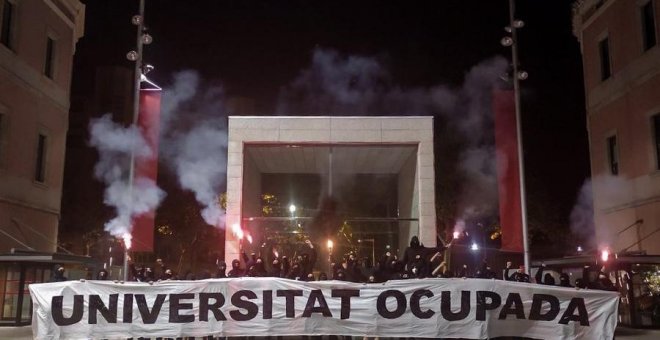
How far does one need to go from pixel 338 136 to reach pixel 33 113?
11.7 meters

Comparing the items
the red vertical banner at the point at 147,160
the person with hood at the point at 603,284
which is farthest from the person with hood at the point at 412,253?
the red vertical banner at the point at 147,160

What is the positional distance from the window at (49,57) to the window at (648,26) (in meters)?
22.5

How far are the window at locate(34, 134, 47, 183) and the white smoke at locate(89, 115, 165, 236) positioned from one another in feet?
10.5

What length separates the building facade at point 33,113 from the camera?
67.9 feet

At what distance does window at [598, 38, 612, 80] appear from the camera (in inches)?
964

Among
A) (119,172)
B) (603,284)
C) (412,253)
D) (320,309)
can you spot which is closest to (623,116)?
(603,284)

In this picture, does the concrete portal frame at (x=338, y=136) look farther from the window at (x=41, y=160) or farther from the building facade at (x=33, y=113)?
the window at (x=41, y=160)

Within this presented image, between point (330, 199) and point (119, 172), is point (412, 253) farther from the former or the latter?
point (119, 172)

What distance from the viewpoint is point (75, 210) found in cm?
3588

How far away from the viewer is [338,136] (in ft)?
66.3

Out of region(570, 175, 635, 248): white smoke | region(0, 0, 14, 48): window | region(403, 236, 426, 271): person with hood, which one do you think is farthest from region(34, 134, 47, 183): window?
region(570, 175, 635, 248): white smoke

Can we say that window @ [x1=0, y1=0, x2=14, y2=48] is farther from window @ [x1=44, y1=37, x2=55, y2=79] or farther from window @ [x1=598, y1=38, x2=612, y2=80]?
window @ [x1=598, y1=38, x2=612, y2=80]

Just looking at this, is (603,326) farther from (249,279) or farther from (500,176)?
(500,176)

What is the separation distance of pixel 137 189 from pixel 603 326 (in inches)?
478
